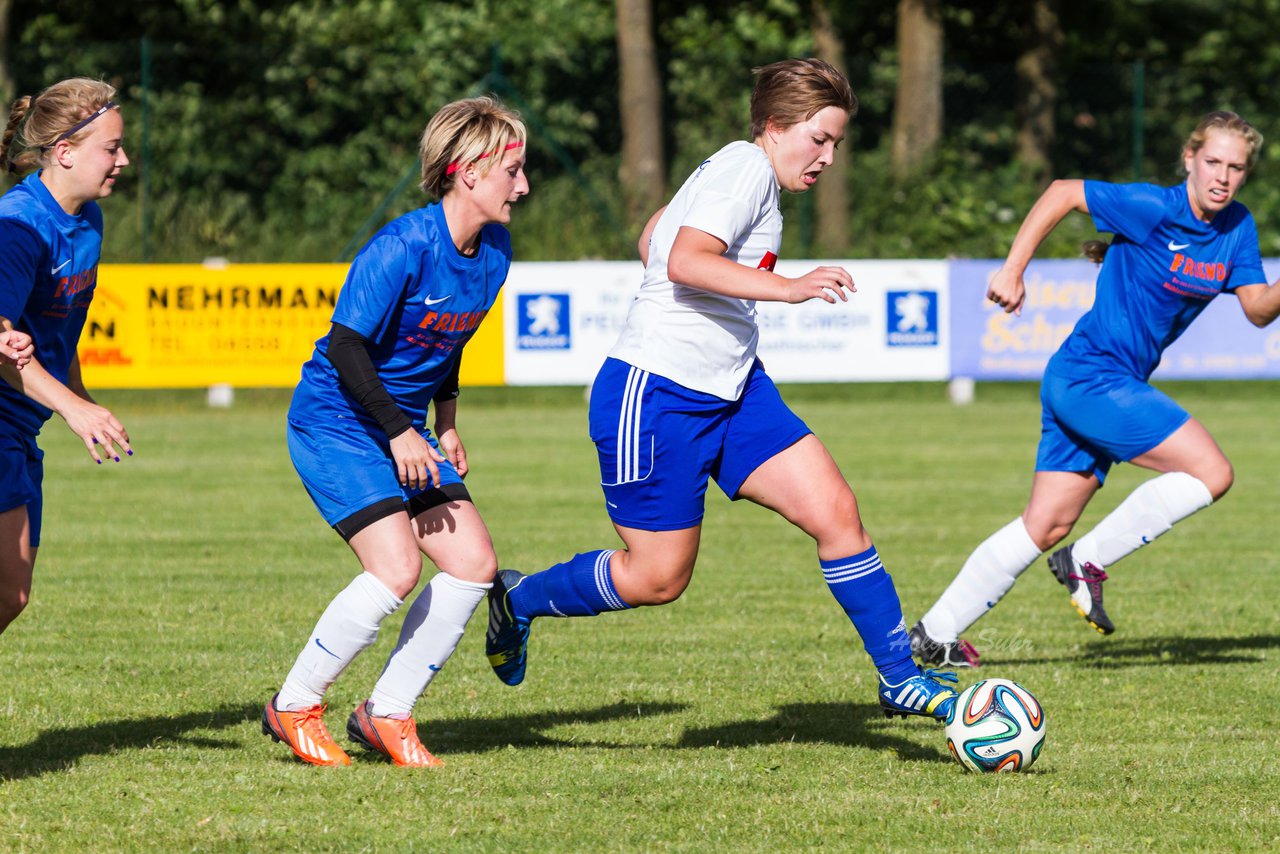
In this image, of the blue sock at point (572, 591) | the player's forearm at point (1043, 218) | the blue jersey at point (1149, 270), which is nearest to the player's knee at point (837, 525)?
the blue sock at point (572, 591)

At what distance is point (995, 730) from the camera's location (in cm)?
523

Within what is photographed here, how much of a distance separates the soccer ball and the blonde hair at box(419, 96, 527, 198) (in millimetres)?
2026

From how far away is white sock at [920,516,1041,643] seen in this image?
6844mm

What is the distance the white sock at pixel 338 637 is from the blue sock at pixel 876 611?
128 centimetres

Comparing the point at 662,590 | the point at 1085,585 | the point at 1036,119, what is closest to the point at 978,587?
the point at 1085,585

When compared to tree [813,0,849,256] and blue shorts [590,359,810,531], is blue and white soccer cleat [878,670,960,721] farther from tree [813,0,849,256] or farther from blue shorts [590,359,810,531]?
tree [813,0,849,256]

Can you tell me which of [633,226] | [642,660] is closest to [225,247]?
[633,226]

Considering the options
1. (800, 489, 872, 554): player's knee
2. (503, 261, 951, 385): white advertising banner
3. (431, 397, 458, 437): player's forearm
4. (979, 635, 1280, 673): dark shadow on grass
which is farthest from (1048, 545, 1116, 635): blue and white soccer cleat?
(503, 261, 951, 385): white advertising banner

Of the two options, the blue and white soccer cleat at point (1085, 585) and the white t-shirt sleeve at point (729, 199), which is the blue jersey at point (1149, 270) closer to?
the blue and white soccer cleat at point (1085, 585)

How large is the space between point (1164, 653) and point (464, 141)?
379 centimetres

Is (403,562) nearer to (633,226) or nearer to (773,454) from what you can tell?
(773,454)

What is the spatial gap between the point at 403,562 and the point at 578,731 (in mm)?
1070

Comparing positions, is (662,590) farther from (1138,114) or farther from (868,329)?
(1138,114)

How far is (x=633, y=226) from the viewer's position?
2316 centimetres
